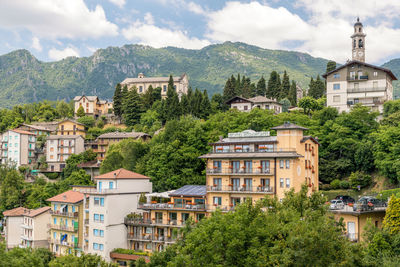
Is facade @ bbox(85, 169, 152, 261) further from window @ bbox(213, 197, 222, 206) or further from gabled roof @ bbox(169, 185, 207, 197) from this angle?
window @ bbox(213, 197, 222, 206)

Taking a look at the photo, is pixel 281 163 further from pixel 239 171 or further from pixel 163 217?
pixel 163 217

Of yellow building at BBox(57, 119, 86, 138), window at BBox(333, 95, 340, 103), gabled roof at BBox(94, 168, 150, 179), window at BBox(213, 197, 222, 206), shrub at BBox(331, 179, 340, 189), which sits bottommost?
window at BBox(213, 197, 222, 206)

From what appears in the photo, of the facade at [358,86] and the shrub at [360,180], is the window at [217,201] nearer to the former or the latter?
the shrub at [360,180]

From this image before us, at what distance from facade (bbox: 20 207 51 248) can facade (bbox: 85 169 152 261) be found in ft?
48.4

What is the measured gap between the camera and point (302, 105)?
313 feet

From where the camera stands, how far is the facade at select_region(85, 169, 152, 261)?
200ft

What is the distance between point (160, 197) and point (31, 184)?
172 ft

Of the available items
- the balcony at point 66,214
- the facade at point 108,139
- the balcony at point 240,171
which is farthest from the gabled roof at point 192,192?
the facade at point 108,139

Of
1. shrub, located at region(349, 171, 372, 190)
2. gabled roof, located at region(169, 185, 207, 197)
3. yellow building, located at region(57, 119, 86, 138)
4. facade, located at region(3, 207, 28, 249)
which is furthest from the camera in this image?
yellow building, located at region(57, 119, 86, 138)

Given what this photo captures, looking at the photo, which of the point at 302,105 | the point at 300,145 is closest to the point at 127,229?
the point at 300,145

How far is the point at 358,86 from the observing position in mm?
87875

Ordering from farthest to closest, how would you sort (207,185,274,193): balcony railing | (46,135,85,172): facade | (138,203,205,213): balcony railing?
(46,135,85,172): facade < (138,203,205,213): balcony railing < (207,185,274,193): balcony railing

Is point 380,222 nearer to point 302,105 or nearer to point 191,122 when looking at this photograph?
point 191,122

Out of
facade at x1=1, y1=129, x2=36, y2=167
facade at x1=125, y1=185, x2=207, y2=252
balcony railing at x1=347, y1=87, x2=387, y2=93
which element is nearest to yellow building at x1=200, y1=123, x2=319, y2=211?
facade at x1=125, y1=185, x2=207, y2=252
